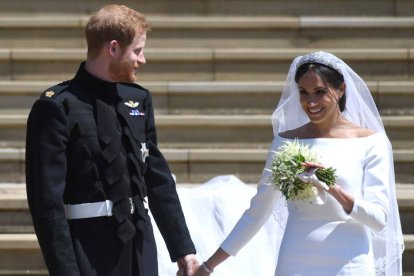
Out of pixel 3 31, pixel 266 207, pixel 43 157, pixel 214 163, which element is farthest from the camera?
pixel 3 31

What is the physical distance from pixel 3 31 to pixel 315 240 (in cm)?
482

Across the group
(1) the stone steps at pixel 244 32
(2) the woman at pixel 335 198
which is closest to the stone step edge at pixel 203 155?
(1) the stone steps at pixel 244 32

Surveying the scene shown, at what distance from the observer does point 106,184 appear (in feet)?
13.2

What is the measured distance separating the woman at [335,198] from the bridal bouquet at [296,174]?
0.04 metres

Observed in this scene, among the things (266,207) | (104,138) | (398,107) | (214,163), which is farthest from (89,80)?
(398,107)

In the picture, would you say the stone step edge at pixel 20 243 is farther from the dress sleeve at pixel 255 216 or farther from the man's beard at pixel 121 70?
the man's beard at pixel 121 70

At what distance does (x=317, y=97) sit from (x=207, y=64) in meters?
3.80

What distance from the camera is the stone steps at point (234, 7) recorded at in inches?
339

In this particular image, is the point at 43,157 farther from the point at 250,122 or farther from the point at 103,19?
the point at 250,122

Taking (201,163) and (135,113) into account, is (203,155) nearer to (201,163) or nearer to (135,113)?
(201,163)

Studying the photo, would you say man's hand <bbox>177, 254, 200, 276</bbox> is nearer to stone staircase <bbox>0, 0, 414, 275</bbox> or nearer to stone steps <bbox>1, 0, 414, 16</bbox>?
stone staircase <bbox>0, 0, 414, 275</bbox>

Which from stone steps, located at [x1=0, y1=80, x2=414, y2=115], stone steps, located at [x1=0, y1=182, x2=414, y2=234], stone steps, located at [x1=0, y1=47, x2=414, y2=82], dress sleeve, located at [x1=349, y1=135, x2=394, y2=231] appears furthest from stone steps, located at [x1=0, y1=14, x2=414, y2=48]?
dress sleeve, located at [x1=349, y1=135, x2=394, y2=231]

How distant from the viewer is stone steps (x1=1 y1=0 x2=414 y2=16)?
8602 mm

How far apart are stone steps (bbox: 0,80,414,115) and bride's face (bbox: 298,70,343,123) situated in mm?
3410
